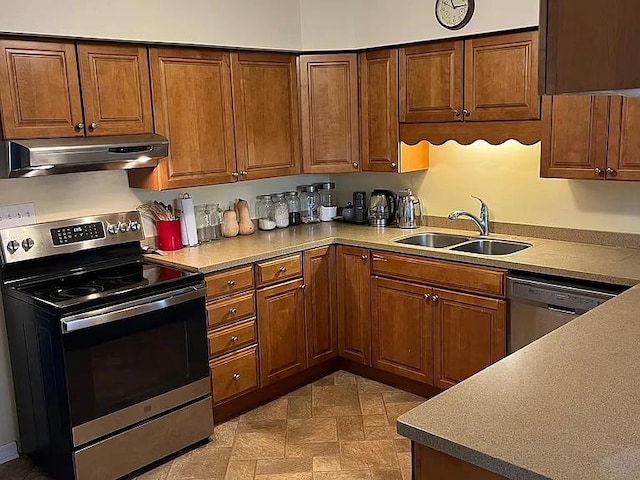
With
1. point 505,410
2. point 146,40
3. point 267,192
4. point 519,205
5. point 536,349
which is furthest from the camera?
point 267,192

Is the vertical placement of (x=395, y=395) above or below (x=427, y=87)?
below

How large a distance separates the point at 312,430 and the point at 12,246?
176 cm

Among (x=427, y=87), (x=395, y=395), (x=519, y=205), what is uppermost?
(x=427, y=87)

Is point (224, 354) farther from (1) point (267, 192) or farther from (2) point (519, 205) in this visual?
(2) point (519, 205)

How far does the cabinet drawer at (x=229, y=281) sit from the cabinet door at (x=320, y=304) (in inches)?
17.7

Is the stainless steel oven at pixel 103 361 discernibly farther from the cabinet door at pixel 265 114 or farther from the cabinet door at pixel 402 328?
the cabinet door at pixel 402 328

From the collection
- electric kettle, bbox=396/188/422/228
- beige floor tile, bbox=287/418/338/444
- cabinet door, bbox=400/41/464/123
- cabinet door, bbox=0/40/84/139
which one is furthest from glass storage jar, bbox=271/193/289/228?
cabinet door, bbox=0/40/84/139

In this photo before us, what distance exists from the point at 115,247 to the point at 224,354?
0.83 meters

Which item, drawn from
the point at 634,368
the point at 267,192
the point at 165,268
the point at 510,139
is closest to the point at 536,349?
the point at 634,368

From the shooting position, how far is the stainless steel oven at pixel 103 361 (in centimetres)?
276

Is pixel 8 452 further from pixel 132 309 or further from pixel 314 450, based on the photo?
pixel 314 450

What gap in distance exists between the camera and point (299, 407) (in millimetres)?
3678

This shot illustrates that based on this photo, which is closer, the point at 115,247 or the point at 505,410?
the point at 505,410

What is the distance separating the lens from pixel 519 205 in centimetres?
375
